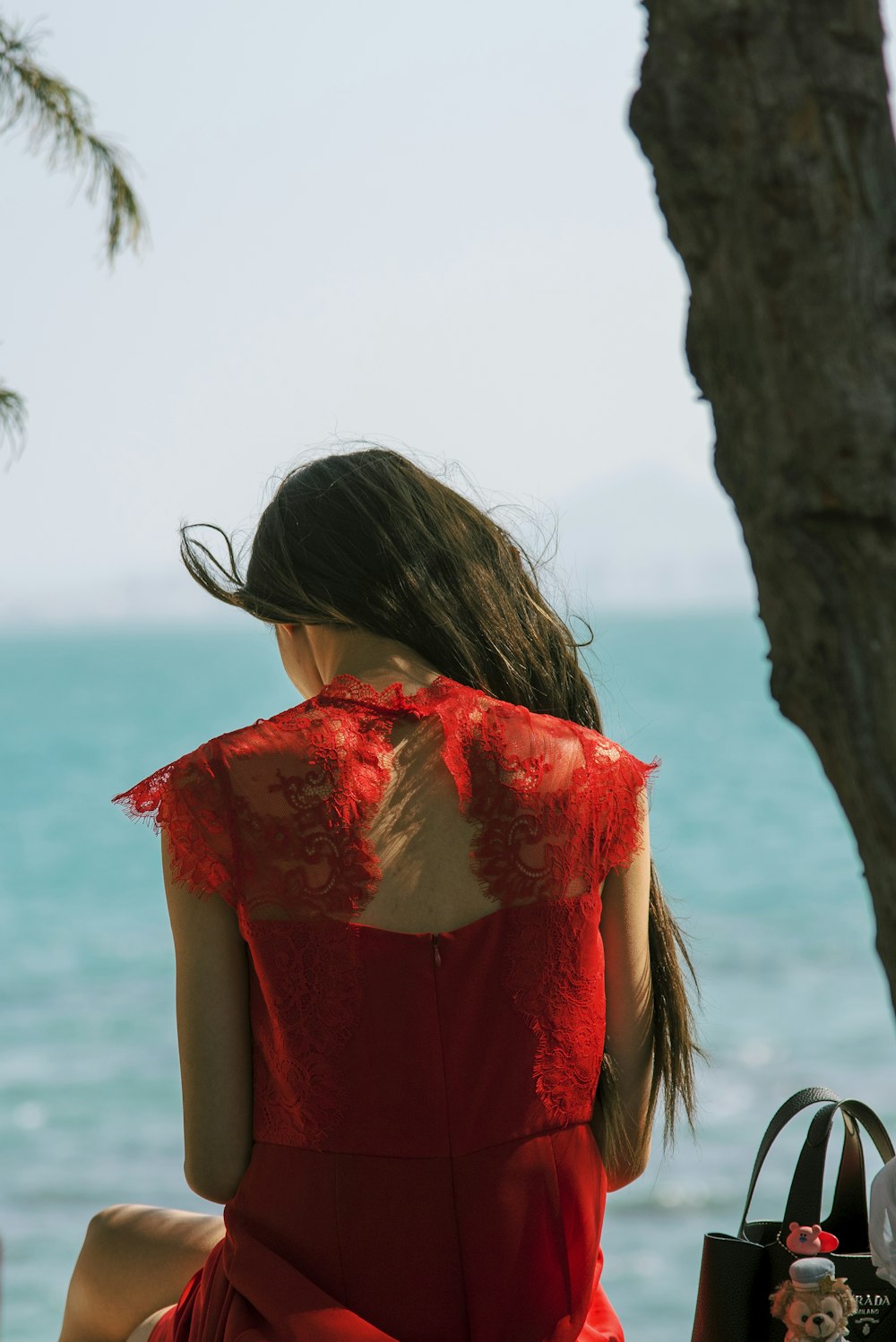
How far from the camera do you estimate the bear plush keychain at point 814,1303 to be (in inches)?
63.5

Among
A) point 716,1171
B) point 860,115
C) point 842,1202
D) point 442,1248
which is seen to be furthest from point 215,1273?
point 716,1171

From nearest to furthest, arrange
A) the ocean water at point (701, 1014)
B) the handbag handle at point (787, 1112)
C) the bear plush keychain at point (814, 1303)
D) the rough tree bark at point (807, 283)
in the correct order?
the rough tree bark at point (807, 283) → the bear plush keychain at point (814, 1303) → the handbag handle at point (787, 1112) → the ocean water at point (701, 1014)

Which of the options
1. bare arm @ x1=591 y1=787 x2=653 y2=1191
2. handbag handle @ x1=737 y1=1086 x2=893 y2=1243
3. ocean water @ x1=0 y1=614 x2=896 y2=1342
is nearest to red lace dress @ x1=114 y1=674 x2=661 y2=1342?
bare arm @ x1=591 y1=787 x2=653 y2=1191

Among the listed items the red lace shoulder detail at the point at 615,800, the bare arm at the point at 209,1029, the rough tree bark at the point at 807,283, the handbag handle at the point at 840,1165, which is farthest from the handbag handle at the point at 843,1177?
the rough tree bark at the point at 807,283

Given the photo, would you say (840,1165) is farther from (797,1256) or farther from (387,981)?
(387,981)

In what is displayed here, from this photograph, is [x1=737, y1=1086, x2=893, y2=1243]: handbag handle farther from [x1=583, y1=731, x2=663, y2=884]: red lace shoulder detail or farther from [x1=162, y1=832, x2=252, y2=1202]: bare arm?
[x1=162, y1=832, x2=252, y2=1202]: bare arm

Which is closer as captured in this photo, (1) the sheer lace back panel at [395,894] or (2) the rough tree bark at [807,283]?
(2) the rough tree bark at [807,283]

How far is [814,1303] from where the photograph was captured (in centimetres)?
163

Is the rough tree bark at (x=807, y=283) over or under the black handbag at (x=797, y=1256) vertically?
over

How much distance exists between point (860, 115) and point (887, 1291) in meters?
1.32

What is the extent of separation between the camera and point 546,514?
2.20m

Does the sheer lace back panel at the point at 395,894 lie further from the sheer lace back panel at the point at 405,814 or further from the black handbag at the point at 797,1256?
the black handbag at the point at 797,1256

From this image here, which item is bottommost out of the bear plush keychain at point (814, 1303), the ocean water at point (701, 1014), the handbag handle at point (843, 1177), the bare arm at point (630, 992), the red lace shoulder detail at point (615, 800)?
the ocean water at point (701, 1014)

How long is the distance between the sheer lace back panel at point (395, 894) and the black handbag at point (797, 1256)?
244mm
